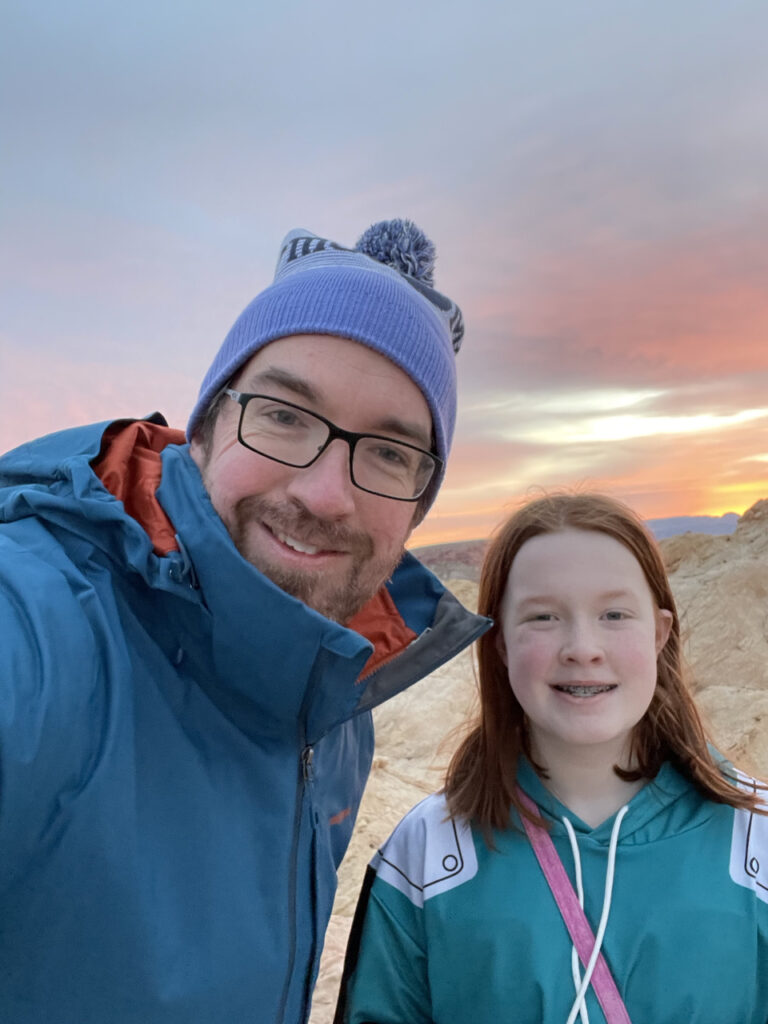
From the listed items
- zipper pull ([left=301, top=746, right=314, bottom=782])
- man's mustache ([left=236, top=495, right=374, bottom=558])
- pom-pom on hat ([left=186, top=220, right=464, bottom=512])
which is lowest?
zipper pull ([left=301, top=746, right=314, bottom=782])

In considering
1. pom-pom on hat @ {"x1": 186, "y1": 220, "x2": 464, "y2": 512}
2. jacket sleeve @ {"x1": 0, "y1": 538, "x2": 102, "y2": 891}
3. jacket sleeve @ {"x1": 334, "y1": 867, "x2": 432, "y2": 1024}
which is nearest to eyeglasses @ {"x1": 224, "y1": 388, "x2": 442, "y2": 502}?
pom-pom on hat @ {"x1": 186, "y1": 220, "x2": 464, "y2": 512}

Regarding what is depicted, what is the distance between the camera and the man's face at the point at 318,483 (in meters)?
2.09

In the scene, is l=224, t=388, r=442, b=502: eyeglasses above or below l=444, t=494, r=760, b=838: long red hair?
above

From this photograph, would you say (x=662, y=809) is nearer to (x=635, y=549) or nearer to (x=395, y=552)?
(x=635, y=549)

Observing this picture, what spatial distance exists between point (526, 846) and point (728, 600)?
390 inches

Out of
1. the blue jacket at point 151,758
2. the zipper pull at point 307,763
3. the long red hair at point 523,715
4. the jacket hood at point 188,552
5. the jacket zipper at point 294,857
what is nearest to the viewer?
the blue jacket at point 151,758

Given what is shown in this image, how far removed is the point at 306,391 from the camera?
6.98 feet

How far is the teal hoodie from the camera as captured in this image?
1976 mm

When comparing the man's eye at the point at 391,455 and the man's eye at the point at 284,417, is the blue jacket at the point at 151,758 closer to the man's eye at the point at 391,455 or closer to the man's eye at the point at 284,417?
the man's eye at the point at 284,417

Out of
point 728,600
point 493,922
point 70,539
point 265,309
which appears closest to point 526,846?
point 493,922

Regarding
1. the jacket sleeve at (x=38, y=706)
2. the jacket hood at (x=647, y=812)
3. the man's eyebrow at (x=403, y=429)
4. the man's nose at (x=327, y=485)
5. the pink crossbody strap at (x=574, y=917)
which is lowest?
the pink crossbody strap at (x=574, y=917)

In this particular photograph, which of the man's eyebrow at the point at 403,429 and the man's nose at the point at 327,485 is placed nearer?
the man's nose at the point at 327,485

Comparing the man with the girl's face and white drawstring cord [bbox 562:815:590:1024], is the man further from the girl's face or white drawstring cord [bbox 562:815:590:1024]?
white drawstring cord [bbox 562:815:590:1024]

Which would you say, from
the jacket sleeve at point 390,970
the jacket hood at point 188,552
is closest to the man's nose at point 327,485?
the jacket hood at point 188,552
